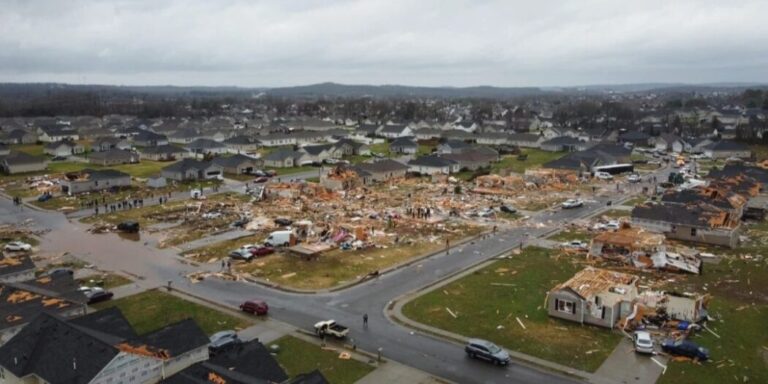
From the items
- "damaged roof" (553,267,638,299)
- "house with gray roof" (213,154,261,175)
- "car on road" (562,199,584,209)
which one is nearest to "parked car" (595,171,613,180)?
"car on road" (562,199,584,209)

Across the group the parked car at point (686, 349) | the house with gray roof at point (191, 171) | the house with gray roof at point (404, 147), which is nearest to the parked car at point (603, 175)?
the house with gray roof at point (404, 147)

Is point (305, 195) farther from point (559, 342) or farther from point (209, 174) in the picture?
point (559, 342)

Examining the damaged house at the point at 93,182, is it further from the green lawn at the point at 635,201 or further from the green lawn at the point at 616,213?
the green lawn at the point at 635,201

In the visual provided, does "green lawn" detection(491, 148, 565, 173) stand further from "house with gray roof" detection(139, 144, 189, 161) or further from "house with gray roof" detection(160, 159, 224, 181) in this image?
"house with gray roof" detection(139, 144, 189, 161)

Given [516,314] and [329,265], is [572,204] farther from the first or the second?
[516,314]

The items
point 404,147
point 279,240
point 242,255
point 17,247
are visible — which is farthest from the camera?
point 404,147

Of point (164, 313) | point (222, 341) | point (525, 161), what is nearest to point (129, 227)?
point (164, 313)

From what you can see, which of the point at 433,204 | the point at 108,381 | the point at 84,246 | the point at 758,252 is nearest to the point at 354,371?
the point at 108,381
